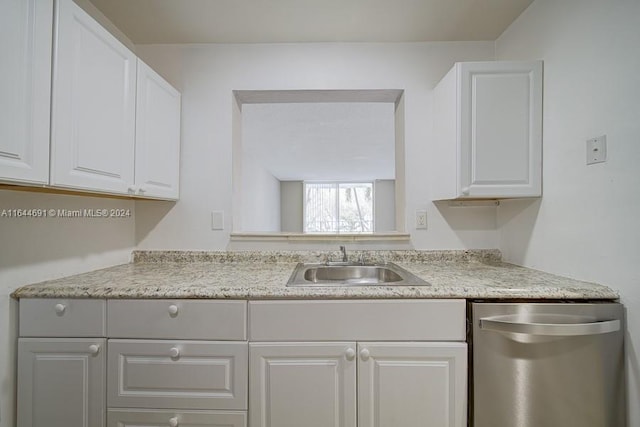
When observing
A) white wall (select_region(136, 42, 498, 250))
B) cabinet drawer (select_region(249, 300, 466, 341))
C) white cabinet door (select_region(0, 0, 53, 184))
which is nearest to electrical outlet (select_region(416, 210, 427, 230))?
white wall (select_region(136, 42, 498, 250))

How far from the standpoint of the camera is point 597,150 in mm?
1142

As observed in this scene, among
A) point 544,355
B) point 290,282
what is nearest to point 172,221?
point 290,282

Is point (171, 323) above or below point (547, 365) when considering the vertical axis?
above

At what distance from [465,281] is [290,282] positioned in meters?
0.75

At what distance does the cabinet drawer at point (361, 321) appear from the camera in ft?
3.69

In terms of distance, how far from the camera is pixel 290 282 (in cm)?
125

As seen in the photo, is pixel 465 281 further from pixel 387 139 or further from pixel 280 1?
pixel 387 139

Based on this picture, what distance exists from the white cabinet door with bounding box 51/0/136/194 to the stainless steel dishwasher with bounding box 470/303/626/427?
5.20ft

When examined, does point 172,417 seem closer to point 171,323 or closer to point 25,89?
point 171,323

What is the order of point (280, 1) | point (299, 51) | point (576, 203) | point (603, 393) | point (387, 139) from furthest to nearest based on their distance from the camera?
point (387, 139) < point (299, 51) < point (280, 1) < point (576, 203) < point (603, 393)

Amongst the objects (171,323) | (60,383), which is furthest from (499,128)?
(60,383)

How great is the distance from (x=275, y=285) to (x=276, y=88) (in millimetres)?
1219

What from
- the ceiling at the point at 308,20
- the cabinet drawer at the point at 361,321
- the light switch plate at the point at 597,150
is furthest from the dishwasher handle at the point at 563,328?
the ceiling at the point at 308,20

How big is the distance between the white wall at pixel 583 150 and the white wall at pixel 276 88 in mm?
384
